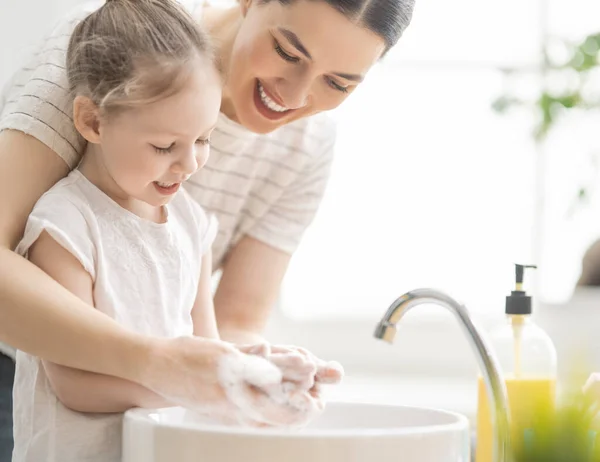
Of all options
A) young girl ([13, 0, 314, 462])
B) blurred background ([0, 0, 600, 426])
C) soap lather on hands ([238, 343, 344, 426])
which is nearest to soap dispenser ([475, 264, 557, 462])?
soap lather on hands ([238, 343, 344, 426])

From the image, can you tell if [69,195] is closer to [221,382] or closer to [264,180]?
[221,382]

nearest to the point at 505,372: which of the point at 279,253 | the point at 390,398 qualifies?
the point at 279,253

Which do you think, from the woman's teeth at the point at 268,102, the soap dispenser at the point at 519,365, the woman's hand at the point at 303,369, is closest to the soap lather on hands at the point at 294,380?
the woman's hand at the point at 303,369

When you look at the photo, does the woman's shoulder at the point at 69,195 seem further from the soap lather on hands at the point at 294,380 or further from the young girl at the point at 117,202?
the soap lather on hands at the point at 294,380

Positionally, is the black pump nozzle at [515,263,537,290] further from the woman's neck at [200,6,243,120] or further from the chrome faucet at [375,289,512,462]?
the woman's neck at [200,6,243,120]

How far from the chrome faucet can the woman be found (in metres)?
0.11

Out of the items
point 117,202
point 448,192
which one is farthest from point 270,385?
point 448,192

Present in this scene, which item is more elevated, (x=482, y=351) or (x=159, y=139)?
(x=159, y=139)

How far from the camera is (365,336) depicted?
273 cm

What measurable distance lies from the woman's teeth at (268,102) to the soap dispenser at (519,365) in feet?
1.35

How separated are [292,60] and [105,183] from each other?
34 centimetres

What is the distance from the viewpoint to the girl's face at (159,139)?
1.04 m

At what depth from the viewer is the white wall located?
2139mm

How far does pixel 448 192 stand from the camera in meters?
2.65
